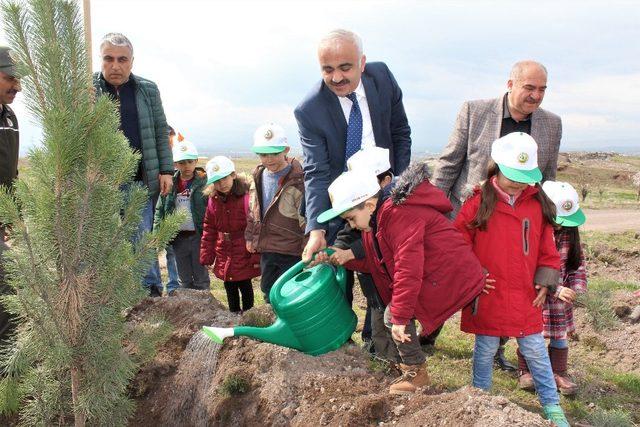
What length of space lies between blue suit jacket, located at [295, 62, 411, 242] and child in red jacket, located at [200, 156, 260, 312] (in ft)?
4.80

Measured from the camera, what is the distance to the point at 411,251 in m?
3.10

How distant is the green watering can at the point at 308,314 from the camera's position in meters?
3.40

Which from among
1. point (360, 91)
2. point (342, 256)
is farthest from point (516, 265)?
point (360, 91)

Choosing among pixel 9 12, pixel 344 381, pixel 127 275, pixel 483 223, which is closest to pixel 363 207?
pixel 483 223

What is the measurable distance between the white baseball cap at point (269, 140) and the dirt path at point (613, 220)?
11.6 metres

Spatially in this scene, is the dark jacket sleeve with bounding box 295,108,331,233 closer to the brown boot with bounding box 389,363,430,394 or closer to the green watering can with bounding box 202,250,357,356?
the green watering can with bounding box 202,250,357,356

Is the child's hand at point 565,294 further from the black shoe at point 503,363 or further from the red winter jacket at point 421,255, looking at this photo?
the black shoe at point 503,363

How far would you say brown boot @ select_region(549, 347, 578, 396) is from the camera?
4.10 metres

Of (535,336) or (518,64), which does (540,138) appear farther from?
(535,336)

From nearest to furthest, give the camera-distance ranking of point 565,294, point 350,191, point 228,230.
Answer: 1. point 350,191
2. point 565,294
3. point 228,230

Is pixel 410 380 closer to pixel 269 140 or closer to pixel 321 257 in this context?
pixel 321 257

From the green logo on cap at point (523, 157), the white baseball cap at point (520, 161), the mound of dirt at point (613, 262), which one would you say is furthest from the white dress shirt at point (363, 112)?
the mound of dirt at point (613, 262)

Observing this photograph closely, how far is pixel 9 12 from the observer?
2.46 metres

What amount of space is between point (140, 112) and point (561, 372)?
12.7 ft
